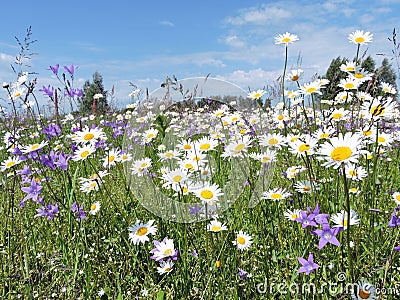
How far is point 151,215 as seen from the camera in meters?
2.39

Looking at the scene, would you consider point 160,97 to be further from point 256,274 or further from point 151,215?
point 256,274

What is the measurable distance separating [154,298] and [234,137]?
1.01 metres

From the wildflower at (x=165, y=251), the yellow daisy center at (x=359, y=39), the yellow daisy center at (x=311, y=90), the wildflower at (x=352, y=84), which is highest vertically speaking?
the yellow daisy center at (x=359, y=39)

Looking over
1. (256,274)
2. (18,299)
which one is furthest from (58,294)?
(256,274)

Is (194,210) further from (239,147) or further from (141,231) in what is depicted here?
(239,147)

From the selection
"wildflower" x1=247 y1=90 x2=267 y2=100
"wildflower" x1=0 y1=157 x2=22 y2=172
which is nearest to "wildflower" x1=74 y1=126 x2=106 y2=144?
"wildflower" x1=0 y1=157 x2=22 y2=172

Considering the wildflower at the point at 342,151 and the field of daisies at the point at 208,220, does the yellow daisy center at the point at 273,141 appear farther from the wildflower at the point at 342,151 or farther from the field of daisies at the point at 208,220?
the wildflower at the point at 342,151

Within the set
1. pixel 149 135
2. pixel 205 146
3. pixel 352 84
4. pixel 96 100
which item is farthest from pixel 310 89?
pixel 96 100

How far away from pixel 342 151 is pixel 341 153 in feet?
0.05

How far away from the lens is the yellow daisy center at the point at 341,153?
0.96 m

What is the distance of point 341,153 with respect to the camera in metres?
0.98

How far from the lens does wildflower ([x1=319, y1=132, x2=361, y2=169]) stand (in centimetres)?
94

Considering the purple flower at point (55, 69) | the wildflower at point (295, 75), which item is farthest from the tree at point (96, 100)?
the wildflower at point (295, 75)

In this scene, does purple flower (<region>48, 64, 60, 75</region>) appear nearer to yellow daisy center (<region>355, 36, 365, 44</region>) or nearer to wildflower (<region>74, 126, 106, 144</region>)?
wildflower (<region>74, 126, 106, 144</region>)
